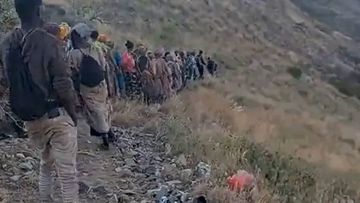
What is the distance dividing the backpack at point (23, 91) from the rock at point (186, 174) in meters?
2.46

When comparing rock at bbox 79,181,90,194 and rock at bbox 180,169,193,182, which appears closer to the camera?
rock at bbox 79,181,90,194

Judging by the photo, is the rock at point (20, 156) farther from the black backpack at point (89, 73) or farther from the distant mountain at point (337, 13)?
the distant mountain at point (337, 13)

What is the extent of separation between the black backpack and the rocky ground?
2.43 feet

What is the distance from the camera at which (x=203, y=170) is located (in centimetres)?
799

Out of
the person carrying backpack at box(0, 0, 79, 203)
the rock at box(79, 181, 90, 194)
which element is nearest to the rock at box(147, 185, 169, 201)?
the rock at box(79, 181, 90, 194)

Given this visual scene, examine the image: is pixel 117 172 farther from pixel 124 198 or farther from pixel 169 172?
pixel 124 198

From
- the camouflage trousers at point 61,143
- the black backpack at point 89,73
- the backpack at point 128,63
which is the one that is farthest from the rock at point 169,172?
the backpack at point 128,63

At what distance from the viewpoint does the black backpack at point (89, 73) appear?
27.9 feet

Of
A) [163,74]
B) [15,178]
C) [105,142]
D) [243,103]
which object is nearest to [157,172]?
[105,142]

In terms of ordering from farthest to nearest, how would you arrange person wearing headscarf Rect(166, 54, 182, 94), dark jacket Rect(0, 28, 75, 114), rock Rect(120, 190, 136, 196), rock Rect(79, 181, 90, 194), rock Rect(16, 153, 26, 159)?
person wearing headscarf Rect(166, 54, 182, 94), rock Rect(16, 153, 26, 159), rock Rect(120, 190, 136, 196), rock Rect(79, 181, 90, 194), dark jacket Rect(0, 28, 75, 114)

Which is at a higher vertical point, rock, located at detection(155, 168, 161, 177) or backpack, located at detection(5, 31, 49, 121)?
backpack, located at detection(5, 31, 49, 121)

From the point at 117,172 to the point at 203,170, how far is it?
2.81 ft

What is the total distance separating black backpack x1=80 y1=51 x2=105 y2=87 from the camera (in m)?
8.49

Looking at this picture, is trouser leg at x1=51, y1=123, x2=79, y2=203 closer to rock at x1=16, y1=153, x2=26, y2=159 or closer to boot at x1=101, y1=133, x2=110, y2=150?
rock at x1=16, y1=153, x2=26, y2=159
